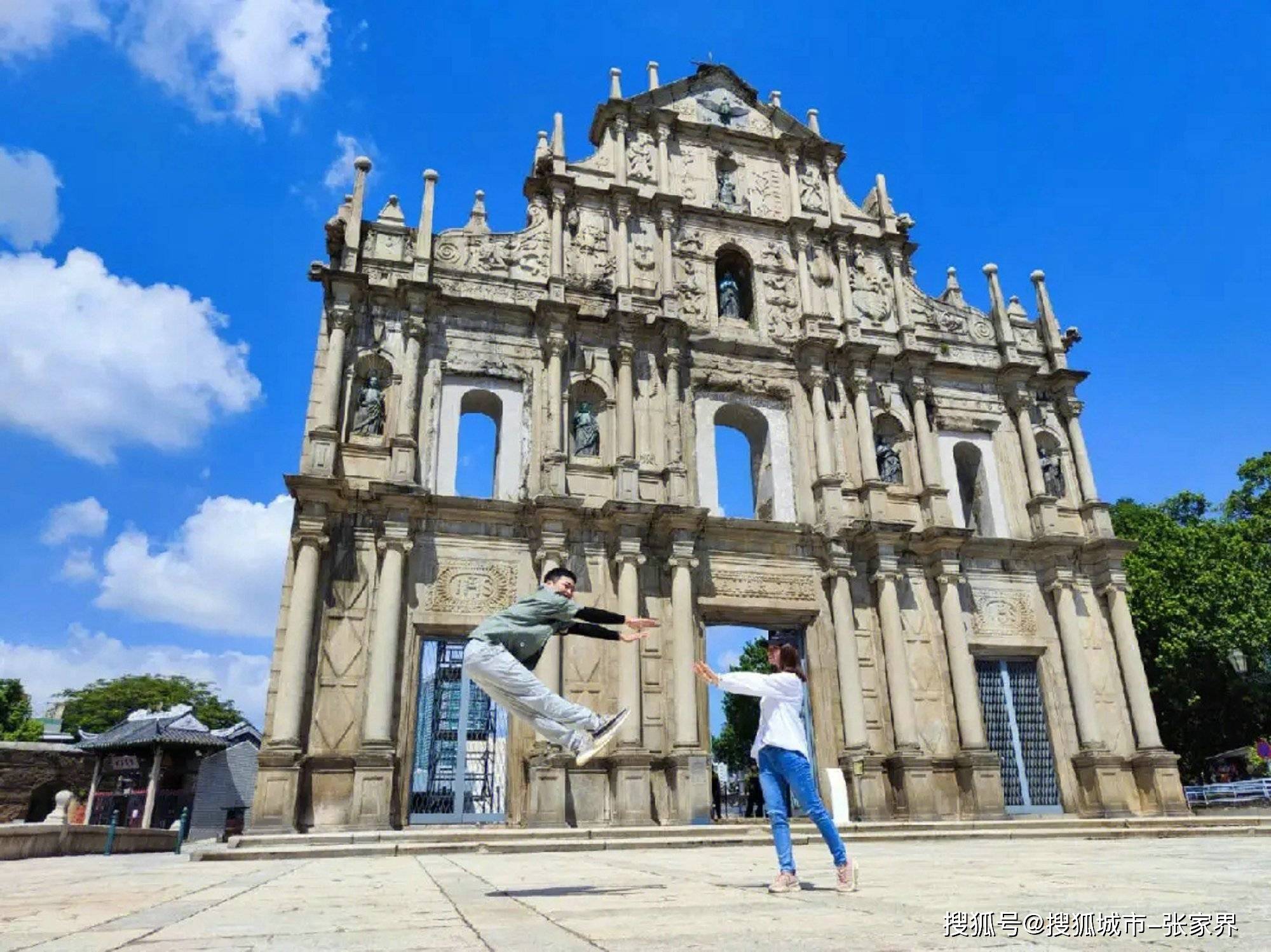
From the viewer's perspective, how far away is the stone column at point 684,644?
13930 millimetres

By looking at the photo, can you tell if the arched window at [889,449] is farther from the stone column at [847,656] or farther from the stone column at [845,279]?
the stone column at [847,656]

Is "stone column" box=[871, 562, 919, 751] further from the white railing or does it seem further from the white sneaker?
the white sneaker

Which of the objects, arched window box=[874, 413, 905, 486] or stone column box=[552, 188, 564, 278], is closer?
stone column box=[552, 188, 564, 278]

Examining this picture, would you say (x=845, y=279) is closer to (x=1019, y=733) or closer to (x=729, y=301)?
(x=729, y=301)

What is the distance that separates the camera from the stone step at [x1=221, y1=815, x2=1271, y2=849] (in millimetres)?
11000

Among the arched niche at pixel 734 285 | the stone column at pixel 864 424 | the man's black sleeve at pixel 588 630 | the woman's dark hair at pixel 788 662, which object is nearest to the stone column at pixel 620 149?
the arched niche at pixel 734 285

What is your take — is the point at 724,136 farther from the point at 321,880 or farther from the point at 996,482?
the point at 321,880

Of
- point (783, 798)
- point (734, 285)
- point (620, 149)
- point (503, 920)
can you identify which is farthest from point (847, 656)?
point (503, 920)

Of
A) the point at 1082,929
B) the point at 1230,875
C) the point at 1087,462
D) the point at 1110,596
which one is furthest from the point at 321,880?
the point at 1087,462

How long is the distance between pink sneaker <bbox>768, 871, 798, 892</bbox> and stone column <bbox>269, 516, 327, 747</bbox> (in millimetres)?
9884

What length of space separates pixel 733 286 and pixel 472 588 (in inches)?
361

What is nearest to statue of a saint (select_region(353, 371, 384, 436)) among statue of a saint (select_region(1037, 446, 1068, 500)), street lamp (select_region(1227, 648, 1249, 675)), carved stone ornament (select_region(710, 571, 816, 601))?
carved stone ornament (select_region(710, 571, 816, 601))

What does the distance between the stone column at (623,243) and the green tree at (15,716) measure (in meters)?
33.3

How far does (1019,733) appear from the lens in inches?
648
